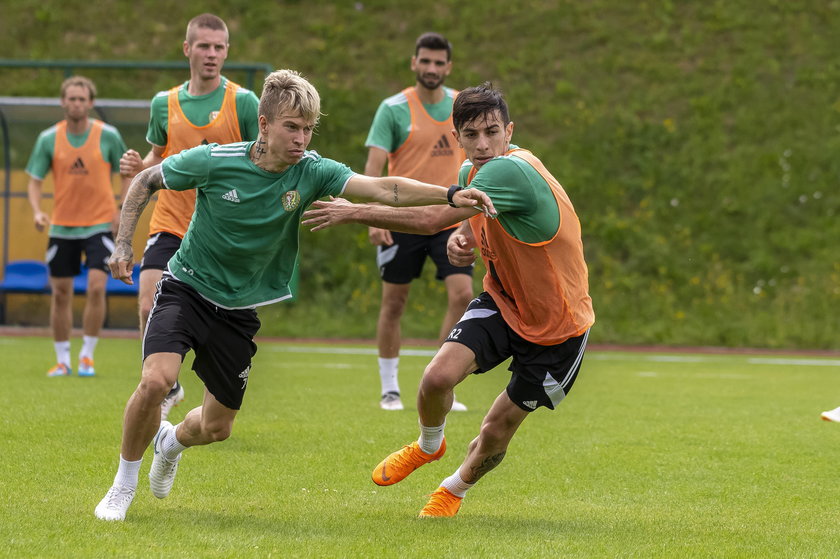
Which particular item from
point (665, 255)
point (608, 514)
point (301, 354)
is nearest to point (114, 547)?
point (608, 514)

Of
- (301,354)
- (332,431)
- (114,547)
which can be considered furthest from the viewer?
(301,354)

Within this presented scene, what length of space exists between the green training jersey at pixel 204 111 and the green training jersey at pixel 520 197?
2760 mm

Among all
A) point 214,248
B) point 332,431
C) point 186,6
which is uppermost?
point 186,6

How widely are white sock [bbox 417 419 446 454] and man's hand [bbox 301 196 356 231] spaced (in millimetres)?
1156

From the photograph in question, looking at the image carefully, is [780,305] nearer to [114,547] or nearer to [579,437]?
[579,437]

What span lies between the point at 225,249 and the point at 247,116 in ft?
8.33

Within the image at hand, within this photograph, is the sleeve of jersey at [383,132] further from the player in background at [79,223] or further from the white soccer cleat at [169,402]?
the player in background at [79,223]

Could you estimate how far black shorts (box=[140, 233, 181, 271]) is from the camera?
748 centimetres

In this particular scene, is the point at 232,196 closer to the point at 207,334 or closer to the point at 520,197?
the point at 207,334

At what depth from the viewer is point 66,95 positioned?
429 inches

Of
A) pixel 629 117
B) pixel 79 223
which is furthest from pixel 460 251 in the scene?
pixel 629 117

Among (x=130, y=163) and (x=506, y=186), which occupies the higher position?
(x=506, y=186)

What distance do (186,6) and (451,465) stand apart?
18367 mm

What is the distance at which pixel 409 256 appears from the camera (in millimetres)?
8898
